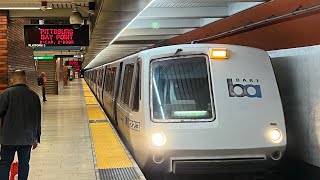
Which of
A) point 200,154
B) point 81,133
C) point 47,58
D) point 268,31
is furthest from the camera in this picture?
point 47,58

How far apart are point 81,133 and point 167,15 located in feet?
11.8

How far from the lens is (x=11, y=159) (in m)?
5.37

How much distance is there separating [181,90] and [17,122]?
8.09 feet

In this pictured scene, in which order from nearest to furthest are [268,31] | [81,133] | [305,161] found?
1. [305,161]
2. [268,31]
3. [81,133]

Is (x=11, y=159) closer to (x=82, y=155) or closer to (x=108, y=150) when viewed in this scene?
(x=82, y=155)

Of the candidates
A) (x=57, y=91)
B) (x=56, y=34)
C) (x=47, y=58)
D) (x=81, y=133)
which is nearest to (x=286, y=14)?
(x=81, y=133)

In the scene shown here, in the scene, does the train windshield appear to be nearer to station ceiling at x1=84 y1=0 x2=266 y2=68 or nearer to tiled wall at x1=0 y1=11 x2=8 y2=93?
station ceiling at x1=84 y1=0 x2=266 y2=68

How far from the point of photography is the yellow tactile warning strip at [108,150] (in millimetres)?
6711

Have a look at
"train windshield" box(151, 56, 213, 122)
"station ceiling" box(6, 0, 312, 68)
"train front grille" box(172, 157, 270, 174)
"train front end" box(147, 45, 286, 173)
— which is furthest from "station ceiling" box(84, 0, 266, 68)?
"train front grille" box(172, 157, 270, 174)

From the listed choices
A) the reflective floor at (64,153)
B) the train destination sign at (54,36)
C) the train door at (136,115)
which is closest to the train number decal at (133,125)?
the train door at (136,115)

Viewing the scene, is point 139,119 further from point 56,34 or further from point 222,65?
point 56,34

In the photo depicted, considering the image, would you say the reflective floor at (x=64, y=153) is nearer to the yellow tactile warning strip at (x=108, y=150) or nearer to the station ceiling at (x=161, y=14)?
the yellow tactile warning strip at (x=108, y=150)

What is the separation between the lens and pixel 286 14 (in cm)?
734

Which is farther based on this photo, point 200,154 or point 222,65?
point 222,65
